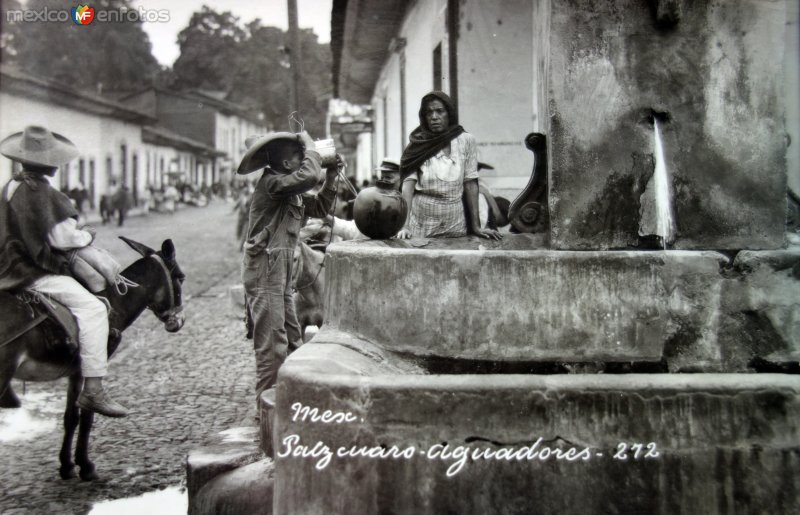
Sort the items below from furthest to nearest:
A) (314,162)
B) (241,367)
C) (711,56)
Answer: (241,367), (314,162), (711,56)

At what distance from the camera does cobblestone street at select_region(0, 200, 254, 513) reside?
5039 mm

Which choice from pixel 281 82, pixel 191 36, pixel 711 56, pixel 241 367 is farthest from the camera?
pixel 281 82

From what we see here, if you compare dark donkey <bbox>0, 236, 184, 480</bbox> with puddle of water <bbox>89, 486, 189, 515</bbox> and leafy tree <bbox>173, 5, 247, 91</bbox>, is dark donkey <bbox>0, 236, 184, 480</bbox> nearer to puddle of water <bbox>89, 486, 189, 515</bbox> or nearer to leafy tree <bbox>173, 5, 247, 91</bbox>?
puddle of water <bbox>89, 486, 189, 515</bbox>

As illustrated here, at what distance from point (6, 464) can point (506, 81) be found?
562cm

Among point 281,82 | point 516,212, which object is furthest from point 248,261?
point 281,82

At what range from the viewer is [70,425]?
5.39 m

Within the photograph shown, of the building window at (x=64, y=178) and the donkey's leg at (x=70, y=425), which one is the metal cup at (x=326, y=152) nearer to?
the donkey's leg at (x=70, y=425)

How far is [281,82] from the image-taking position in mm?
39344

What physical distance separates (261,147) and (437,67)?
387cm

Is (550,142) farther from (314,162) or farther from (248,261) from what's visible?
(248,261)

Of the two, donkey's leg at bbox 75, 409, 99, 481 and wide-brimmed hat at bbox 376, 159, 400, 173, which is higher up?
wide-brimmed hat at bbox 376, 159, 400, 173

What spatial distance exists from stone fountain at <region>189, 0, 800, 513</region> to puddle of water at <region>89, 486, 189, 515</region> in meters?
0.42

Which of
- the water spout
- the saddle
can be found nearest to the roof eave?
the saddle
